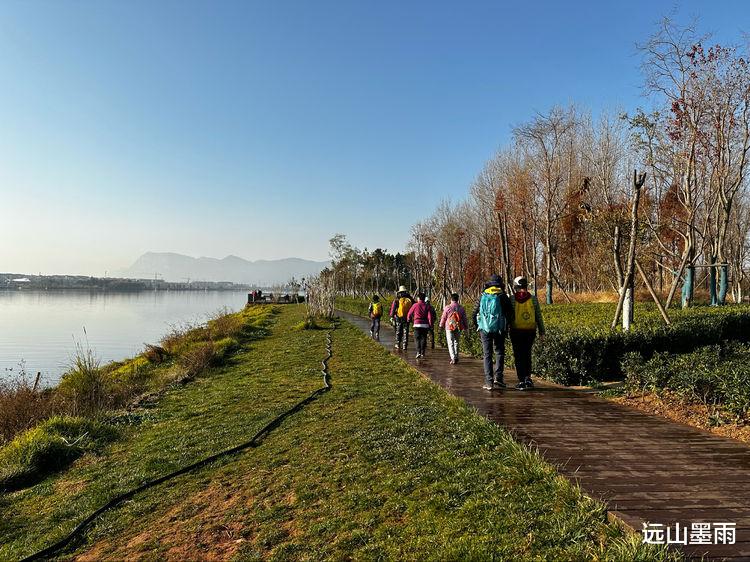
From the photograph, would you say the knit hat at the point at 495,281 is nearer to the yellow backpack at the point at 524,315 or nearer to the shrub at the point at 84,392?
the yellow backpack at the point at 524,315

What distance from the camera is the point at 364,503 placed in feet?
12.2

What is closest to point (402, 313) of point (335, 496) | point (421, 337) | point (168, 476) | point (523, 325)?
point (421, 337)

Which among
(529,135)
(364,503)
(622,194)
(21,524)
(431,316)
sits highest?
(529,135)

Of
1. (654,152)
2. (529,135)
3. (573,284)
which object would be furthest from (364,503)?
(573,284)

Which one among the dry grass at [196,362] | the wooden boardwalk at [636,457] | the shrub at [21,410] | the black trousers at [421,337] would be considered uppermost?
the black trousers at [421,337]

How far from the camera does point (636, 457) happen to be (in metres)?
4.16

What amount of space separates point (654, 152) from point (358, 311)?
1872 cm

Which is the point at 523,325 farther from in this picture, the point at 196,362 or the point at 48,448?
the point at 196,362

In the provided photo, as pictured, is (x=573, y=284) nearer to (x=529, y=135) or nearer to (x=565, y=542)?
(x=529, y=135)

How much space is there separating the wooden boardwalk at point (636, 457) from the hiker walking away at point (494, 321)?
384 mm

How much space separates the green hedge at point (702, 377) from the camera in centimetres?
509

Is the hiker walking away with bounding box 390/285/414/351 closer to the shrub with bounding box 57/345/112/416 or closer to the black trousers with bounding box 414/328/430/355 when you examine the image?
the black trousers with bounding box 414/328/430/355

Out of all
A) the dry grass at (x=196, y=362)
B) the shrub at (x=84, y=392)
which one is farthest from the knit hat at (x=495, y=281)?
the dry grass at (x=196, y=362)

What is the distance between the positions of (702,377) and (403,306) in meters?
7.18
